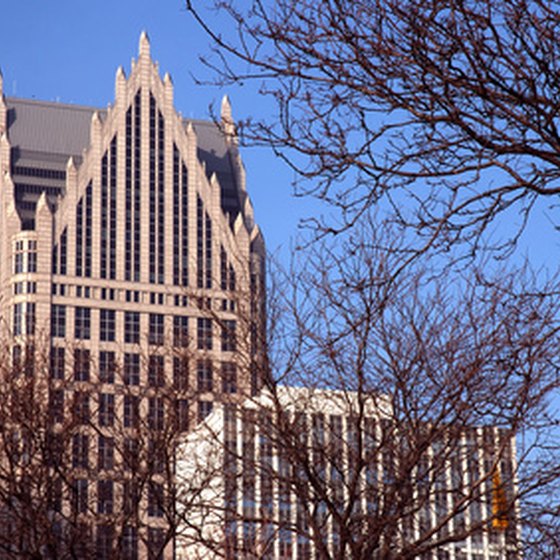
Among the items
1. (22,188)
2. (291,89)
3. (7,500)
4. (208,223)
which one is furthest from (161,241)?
(291,89)

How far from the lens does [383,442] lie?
790 inches

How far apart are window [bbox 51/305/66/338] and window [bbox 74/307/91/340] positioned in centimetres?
156

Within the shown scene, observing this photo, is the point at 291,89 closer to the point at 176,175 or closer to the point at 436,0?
the point at 436,0

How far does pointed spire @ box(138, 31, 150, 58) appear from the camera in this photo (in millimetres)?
191375

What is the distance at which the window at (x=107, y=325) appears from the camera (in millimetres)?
180500

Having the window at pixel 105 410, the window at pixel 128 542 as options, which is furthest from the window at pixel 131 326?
the window at pixel 128 542

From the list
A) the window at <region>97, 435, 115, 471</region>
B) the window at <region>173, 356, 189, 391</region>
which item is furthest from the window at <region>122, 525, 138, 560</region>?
the window at <region>173, 356, 189, 391</region>

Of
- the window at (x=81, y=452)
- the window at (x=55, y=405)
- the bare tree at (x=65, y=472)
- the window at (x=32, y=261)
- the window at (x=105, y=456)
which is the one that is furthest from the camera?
the window at (x=32, y=261)

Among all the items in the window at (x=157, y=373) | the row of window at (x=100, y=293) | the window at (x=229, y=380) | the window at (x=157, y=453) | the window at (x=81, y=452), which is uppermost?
the row of window at (x=100, y=293)

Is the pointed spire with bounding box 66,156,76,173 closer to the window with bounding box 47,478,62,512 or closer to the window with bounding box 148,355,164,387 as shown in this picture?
the window with bounding box 148,355,164,387

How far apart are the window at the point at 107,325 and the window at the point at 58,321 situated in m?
4.52

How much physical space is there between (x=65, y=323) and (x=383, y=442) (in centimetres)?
16334

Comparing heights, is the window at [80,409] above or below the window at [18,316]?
below

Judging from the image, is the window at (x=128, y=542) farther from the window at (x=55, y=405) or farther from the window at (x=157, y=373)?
the window at (x=157, y=373)
